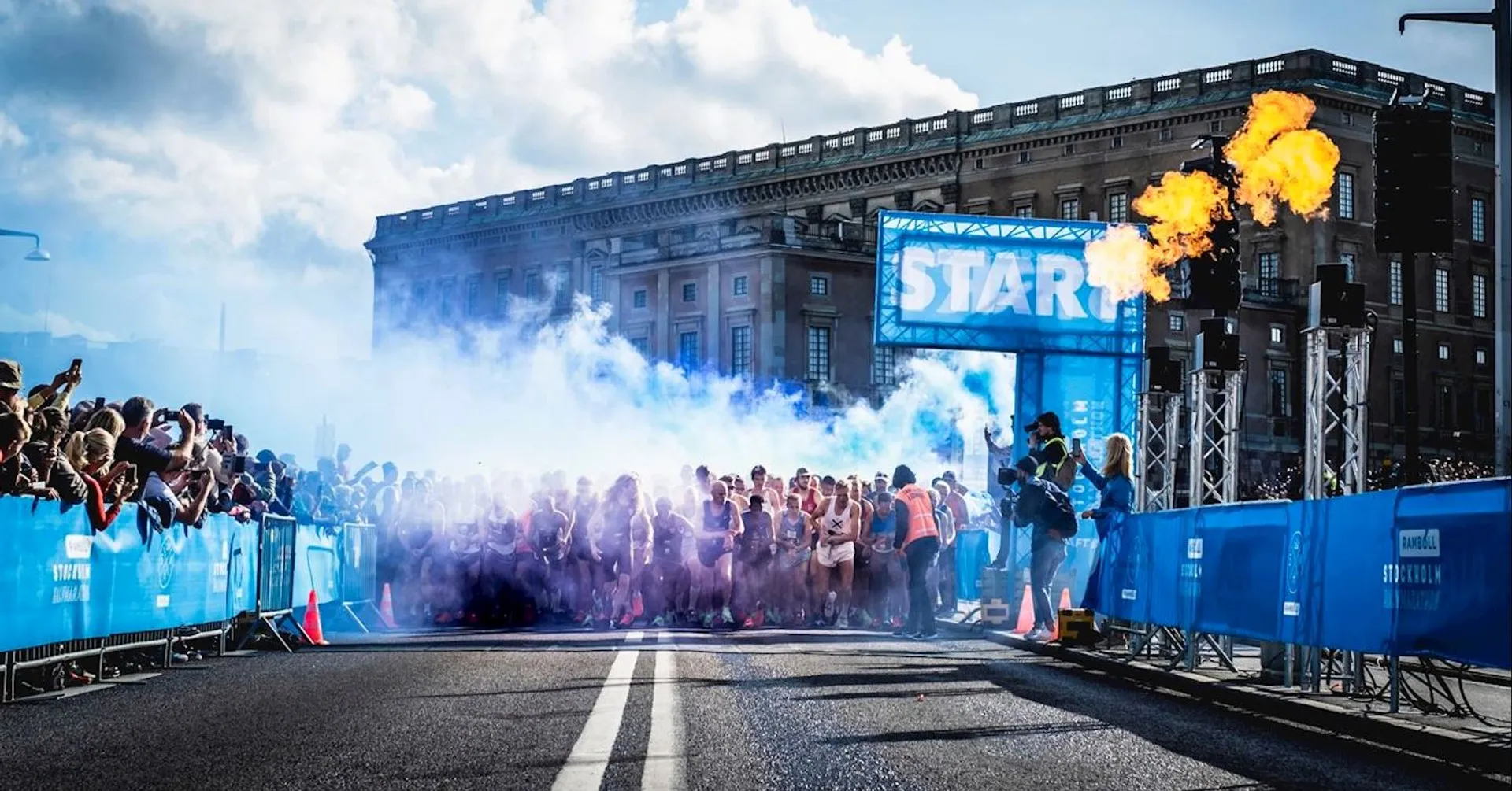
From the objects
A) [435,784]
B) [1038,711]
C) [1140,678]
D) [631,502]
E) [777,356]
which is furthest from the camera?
[777,356]

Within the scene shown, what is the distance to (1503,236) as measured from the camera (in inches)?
637

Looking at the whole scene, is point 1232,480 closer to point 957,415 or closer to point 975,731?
point 975,731

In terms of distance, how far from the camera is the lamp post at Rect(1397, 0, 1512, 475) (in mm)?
15281

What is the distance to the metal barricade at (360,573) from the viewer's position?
2283 cm

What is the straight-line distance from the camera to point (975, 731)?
10.7 m

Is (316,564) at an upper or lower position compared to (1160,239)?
lower

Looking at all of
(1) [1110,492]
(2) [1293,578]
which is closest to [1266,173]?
(1) [1110,492]

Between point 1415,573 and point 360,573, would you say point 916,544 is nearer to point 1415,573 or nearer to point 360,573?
point 360,573

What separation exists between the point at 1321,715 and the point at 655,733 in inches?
187

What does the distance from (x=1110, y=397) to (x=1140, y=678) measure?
45.0ft

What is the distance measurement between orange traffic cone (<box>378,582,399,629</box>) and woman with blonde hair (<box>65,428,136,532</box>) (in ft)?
30.5

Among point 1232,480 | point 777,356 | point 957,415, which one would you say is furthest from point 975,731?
point 777,356

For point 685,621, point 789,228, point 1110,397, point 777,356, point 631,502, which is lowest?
point 685,621

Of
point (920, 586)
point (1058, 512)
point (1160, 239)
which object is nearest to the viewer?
point (1058, 512)
